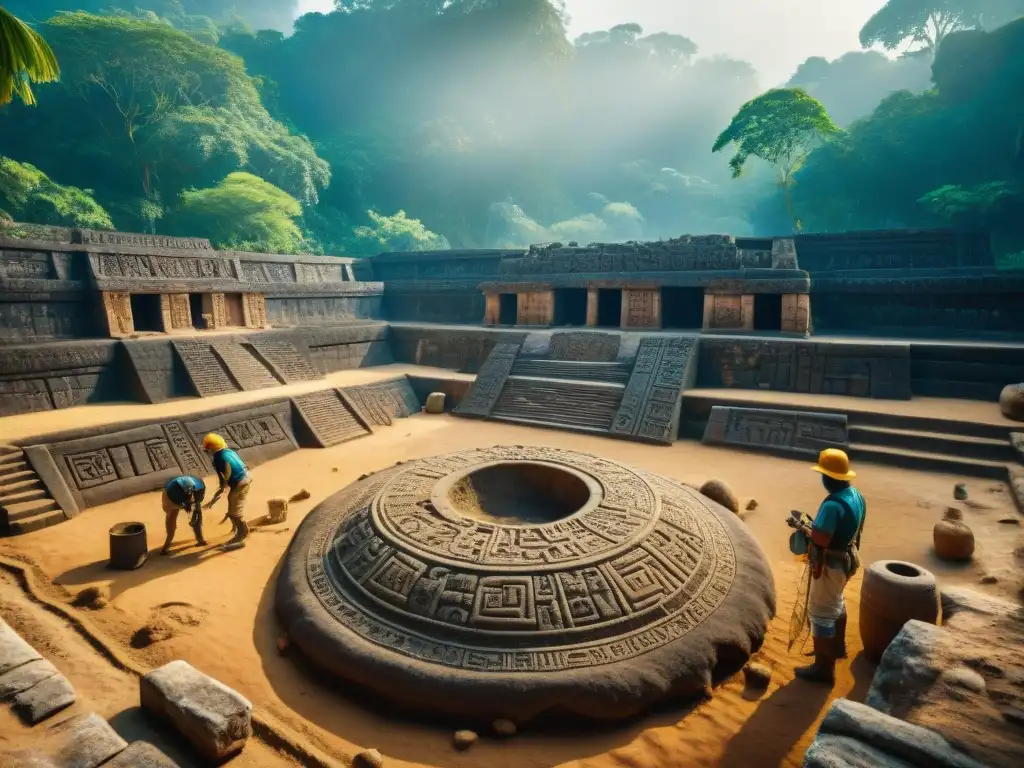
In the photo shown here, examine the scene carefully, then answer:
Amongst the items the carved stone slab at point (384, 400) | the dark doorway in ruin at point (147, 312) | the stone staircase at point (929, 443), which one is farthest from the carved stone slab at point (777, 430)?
the dark doorway in ruin at point (147, 312)

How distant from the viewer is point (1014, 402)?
828 cm

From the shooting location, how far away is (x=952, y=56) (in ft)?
77.1

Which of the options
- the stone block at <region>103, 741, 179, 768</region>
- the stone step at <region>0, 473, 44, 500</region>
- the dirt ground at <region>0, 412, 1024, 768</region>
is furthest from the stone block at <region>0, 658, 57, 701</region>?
the stone step at <region>0, 473, 44, 500</region>

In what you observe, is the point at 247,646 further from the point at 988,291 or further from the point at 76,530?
the point at 988,291

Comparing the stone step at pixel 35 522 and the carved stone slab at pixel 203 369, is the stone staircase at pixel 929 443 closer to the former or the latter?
the carved stone slab at pixel 203 369

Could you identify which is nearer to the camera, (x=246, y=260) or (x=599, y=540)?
(x=599, y=540)

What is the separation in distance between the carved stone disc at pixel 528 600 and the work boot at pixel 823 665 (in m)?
0.39

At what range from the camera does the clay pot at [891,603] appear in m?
3.84

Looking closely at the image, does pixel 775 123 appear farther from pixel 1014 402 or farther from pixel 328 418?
pixel 328 418

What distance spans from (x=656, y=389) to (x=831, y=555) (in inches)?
266

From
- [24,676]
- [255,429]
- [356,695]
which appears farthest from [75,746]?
[255,429]

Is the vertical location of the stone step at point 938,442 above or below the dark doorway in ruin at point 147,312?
below

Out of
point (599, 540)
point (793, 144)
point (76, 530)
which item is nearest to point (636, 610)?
point (599, 540)

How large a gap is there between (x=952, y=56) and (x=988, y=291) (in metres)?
17.9
